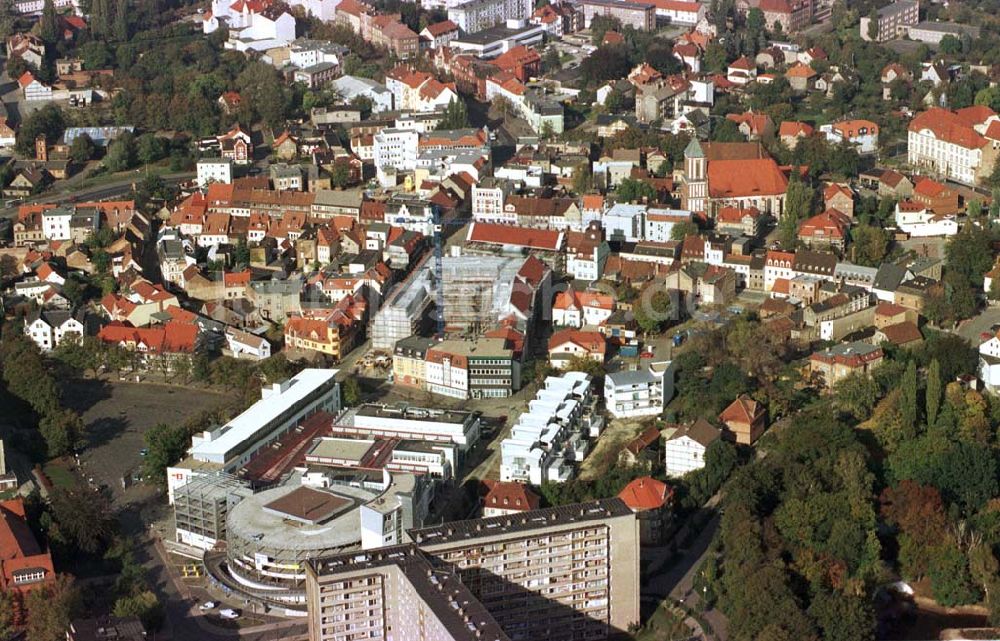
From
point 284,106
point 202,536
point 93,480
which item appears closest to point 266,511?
point 202,536

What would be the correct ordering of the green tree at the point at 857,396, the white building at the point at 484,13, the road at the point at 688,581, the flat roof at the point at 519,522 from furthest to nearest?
the white building at the point at 484,13 < the green tree at the point at 857,396 < the road at the point at 688,581 < the flat roof at the point at 519,522

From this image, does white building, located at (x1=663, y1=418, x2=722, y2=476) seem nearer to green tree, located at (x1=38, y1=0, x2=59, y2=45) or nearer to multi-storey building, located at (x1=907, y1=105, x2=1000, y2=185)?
multi-storey building, located at (x1=907, y1=105, x2=1000, y2=185)

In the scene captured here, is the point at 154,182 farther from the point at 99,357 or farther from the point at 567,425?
the point at 567,425

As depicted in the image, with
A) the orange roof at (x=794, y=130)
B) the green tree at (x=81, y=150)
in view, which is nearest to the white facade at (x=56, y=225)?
the green tree at (x=81, y=150)

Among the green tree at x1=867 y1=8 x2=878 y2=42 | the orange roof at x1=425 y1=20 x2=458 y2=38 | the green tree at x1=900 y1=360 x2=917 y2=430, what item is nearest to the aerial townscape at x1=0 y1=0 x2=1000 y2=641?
the green tree at x1=900 y1=360 x2=917 y2=430

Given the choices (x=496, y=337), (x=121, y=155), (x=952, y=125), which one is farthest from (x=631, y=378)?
(x=121, y=155)

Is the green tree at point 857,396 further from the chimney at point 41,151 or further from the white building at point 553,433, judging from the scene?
the chimney at point 41,151
